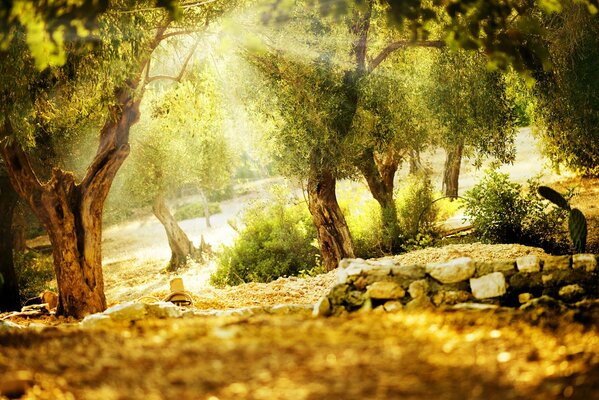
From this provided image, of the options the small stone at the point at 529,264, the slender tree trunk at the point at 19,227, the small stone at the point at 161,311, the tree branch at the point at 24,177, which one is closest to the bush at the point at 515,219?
the small stone at the point at 529,264

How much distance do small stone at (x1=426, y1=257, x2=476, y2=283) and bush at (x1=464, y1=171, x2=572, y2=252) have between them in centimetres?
775

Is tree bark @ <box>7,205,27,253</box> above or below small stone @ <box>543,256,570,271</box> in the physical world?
above

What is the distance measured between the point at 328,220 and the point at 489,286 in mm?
7560

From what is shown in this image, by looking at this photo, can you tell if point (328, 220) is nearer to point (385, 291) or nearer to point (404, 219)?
point (404, 219)

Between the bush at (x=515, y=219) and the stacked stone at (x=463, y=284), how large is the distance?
7.49m

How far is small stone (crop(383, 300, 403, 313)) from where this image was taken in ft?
18.9

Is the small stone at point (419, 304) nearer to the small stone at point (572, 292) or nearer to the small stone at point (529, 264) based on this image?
the small stone at point (529, 264)

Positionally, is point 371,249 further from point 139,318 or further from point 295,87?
point 139,318

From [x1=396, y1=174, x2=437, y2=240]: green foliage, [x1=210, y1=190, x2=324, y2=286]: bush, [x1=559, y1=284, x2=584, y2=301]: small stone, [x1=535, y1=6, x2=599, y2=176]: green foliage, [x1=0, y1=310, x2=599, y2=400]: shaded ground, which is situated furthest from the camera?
[x1=210, y1=190, x2=324, y2=286]: bush

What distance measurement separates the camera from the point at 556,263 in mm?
5812

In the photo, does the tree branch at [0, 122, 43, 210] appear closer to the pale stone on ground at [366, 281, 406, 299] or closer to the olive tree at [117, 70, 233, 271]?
the olive tree at [117, 70, 233, 271]

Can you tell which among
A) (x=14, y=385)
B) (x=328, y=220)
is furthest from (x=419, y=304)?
(x=328, y=220)

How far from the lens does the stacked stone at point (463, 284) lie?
5707mm

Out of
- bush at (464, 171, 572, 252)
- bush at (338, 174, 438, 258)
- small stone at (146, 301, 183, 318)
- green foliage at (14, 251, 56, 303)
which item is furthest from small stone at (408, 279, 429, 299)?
green foliage at (14, 251, 56, 303)
